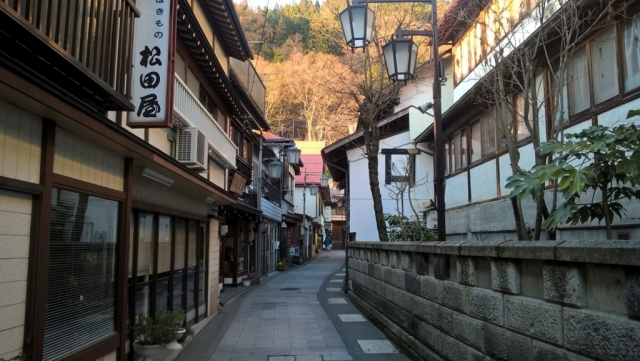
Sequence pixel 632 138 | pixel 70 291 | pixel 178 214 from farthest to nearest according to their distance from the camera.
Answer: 1. pixel 178 214
2. pixel 70 291
3. pixel 632 138

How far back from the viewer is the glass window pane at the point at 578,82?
8.75 metres

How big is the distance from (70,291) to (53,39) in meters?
2.70

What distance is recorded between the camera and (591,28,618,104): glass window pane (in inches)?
313

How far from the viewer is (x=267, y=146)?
91.9ft

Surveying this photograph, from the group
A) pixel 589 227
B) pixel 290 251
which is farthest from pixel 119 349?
pixel 290 251

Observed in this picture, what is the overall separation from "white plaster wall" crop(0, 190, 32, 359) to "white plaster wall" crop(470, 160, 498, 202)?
34.9 ft

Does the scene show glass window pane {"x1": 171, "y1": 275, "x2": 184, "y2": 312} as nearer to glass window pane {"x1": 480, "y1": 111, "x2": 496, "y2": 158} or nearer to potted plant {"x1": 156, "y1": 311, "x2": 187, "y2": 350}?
potted plant {"x1": 156, "y1": 311, "x2": 187, "y2": 350}

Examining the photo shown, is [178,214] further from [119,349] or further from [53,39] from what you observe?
[53,39]

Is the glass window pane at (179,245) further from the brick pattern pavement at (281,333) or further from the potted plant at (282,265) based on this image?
the potted plant at (282,265)

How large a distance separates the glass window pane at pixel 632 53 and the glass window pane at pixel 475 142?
19.9 feet

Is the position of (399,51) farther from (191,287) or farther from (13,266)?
(191,287)

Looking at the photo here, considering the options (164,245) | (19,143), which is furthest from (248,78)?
(19,143)

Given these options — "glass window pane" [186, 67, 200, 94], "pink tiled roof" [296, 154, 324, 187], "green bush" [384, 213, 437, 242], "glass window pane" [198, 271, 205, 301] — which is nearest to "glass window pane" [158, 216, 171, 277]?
"glass window pane" [198, 271, 205, 301]

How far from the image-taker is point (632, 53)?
7543 millimetres
